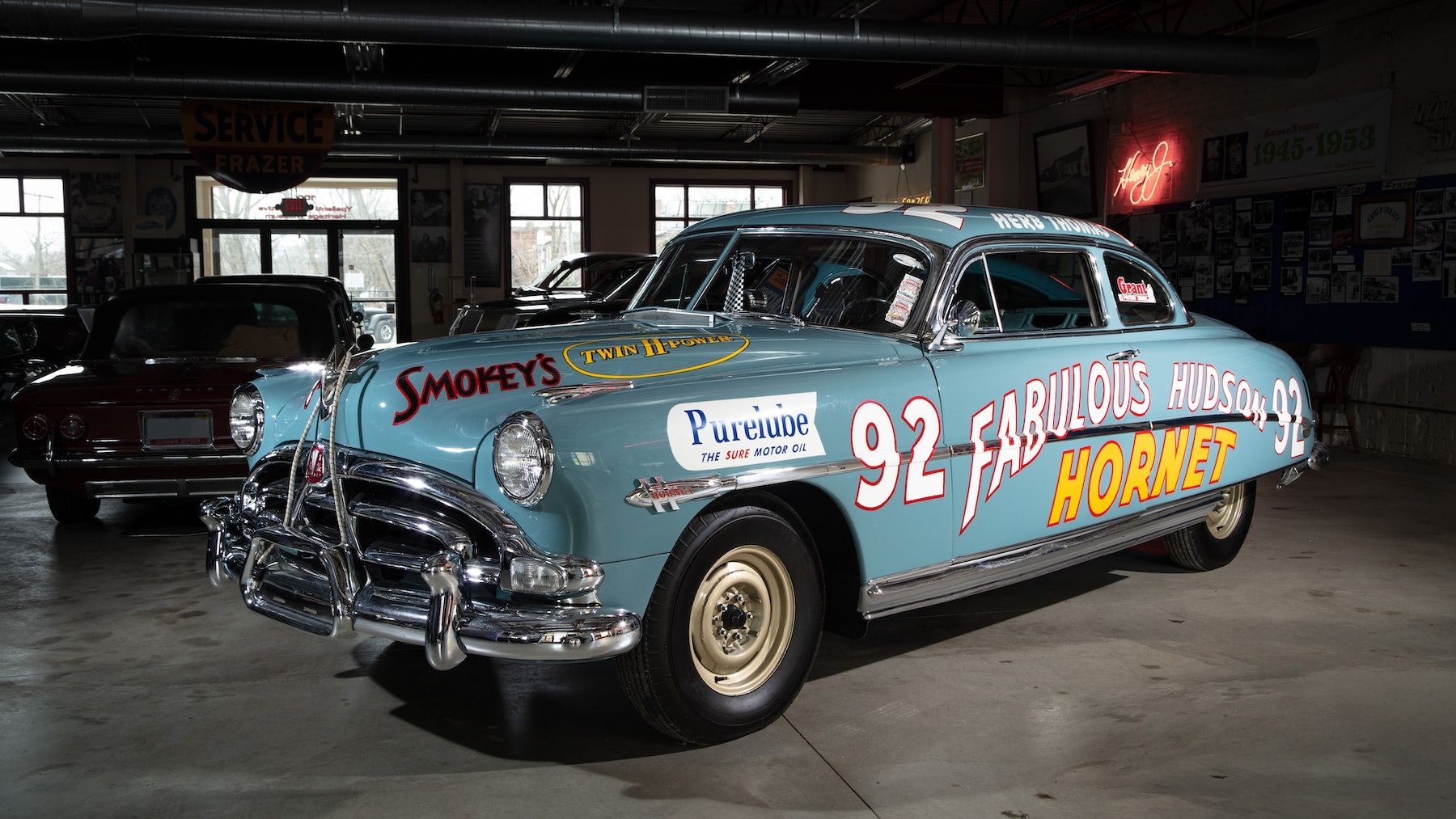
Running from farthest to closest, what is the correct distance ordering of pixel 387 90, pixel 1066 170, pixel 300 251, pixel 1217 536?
pixel 300 251
pixel 1066 170
pixel 387 90
pixel 1217 536

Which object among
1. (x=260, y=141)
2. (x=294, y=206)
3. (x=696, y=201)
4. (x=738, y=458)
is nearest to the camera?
(x=738, y=458)

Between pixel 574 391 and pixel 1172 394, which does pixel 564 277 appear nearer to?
pixel 1172 394

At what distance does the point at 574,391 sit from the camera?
3.29m

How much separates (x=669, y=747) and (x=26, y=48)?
1377 centimetres

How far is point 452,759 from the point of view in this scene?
3.48 meters

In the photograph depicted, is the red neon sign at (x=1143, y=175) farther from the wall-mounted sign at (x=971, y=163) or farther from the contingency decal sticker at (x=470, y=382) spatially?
the contingency decal sticker at (x=470, y=382)

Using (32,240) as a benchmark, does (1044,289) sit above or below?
below

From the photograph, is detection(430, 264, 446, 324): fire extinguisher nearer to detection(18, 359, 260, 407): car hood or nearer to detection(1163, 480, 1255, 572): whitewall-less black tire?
detection(18, 359, 260, 407): car hood

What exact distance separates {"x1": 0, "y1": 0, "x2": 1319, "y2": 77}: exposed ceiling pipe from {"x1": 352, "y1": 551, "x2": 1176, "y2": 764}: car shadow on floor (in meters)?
6.78

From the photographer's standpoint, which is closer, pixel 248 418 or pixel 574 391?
pixel 574 391

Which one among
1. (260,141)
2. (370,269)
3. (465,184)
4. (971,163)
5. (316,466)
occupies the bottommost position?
(316,466)

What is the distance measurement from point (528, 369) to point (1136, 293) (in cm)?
297

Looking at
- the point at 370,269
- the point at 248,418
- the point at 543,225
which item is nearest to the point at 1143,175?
the point at 248,418

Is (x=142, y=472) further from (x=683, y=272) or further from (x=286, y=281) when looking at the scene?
(x=683, y=272)
